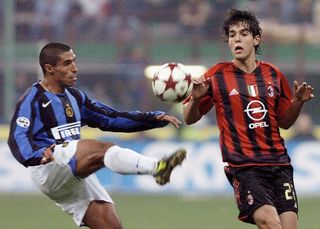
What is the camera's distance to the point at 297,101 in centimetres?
863

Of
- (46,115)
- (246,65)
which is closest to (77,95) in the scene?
(46,115)

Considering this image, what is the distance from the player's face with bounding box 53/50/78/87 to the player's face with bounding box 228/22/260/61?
1.41m

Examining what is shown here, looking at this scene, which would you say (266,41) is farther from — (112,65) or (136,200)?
(136,200)

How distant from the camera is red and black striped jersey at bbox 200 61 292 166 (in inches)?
339

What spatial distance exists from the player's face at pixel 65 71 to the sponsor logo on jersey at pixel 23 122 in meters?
0.57

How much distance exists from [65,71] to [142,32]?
1195 cm

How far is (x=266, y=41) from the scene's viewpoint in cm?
2098

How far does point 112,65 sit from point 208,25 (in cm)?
206

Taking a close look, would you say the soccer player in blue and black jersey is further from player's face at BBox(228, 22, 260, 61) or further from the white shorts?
player's face at BBox(228, 22, 260, 61)

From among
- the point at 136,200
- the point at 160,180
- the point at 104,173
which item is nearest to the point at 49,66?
the point at 160,180

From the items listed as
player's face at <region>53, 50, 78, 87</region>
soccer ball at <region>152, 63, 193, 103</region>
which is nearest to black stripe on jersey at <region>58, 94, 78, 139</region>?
player's face at <region>53, 50, 78, 87</region>

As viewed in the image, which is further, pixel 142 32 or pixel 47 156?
pixel 142 32

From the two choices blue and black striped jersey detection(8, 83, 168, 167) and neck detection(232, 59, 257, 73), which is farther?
neck detection(232, 59, 257, 73)

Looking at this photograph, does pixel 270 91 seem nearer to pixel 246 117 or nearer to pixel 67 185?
pixel 246 117
